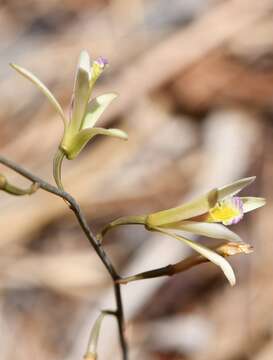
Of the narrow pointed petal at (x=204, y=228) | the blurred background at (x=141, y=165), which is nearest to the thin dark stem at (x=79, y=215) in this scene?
the narrow pointed petal at (x=204, y=228)

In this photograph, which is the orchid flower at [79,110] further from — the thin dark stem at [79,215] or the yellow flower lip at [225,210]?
the yellow flower lip at [225,210]

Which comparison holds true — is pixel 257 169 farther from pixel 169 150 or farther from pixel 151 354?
pixel 151 354

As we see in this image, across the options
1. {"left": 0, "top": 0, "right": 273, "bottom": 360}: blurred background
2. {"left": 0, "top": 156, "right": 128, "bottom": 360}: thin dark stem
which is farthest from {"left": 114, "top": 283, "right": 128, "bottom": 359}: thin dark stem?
{"left": 0, "top": 0, "right": 273, "bottom": 360}: blurred background

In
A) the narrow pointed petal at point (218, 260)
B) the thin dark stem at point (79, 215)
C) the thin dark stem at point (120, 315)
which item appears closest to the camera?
the thin dark stem at point (79, 215)

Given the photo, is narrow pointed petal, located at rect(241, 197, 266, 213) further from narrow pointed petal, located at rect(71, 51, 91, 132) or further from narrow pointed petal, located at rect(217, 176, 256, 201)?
narrow pointed petal, located at rect(71, 51, 91, 132)

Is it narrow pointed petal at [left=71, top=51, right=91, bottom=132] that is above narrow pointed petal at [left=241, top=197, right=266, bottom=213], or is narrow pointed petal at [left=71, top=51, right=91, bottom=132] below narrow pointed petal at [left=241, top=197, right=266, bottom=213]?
above

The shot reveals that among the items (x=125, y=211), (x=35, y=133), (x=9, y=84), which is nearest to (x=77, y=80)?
(x=125, y=211)

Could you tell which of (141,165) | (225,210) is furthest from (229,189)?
(141,165)
